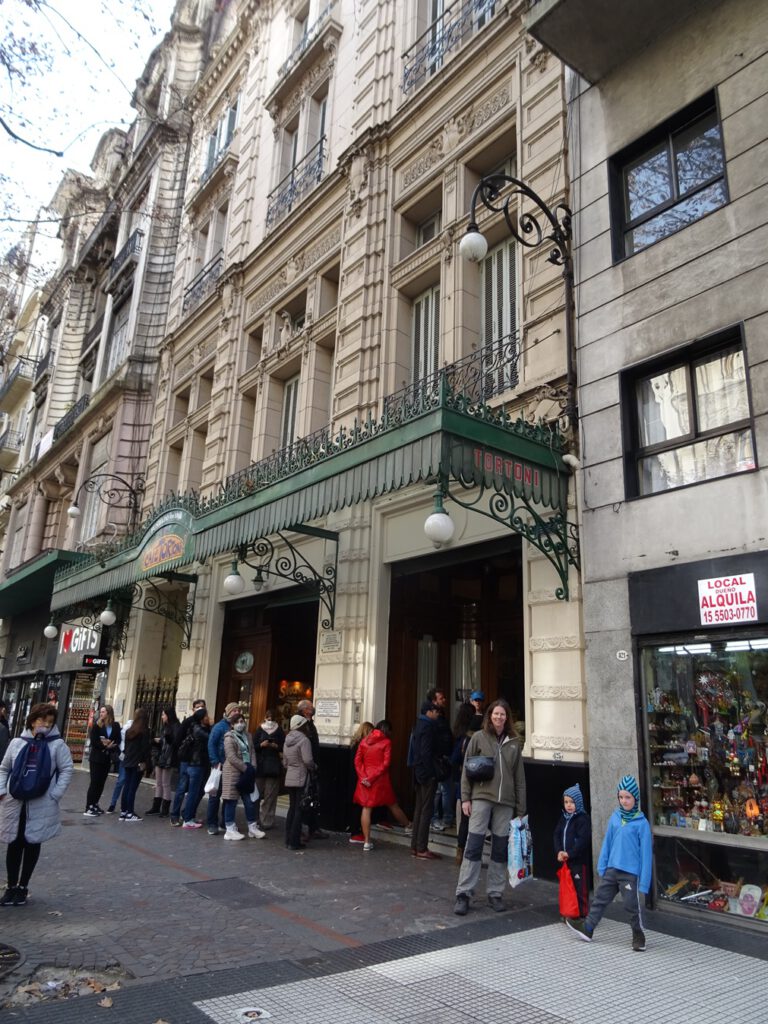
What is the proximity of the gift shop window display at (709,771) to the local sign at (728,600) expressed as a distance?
0.22 meters

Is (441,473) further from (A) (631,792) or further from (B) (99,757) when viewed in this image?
(B) (99,757)

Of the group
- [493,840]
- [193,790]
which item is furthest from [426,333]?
[493,840]

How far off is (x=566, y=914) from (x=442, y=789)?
13.5 ft

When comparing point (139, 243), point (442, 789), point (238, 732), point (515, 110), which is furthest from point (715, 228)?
point (139, 243)

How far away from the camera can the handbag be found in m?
6.67

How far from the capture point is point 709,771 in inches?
269

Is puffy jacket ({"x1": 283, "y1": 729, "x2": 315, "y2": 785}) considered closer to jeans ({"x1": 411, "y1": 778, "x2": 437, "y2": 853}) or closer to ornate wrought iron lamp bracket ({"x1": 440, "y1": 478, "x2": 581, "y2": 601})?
jeans ({"x1": 411, "y1": 778, "x2": 437, "y2": 853})

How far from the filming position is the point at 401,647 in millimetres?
11555

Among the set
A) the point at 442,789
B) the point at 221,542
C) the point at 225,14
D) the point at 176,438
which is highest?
the point at 225,14

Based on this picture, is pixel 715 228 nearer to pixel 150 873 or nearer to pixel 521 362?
pixel 521 362

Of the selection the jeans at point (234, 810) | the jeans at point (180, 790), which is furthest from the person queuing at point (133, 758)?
the jeans at point (234, 810)

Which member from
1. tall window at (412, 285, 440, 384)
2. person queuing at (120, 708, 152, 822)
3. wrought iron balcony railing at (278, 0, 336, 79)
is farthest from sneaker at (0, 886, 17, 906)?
wrought iron balcony railing at (278, 0, 336, 79)

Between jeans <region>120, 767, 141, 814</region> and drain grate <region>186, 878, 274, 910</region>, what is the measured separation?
178 inches

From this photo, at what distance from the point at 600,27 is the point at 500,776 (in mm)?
8710
